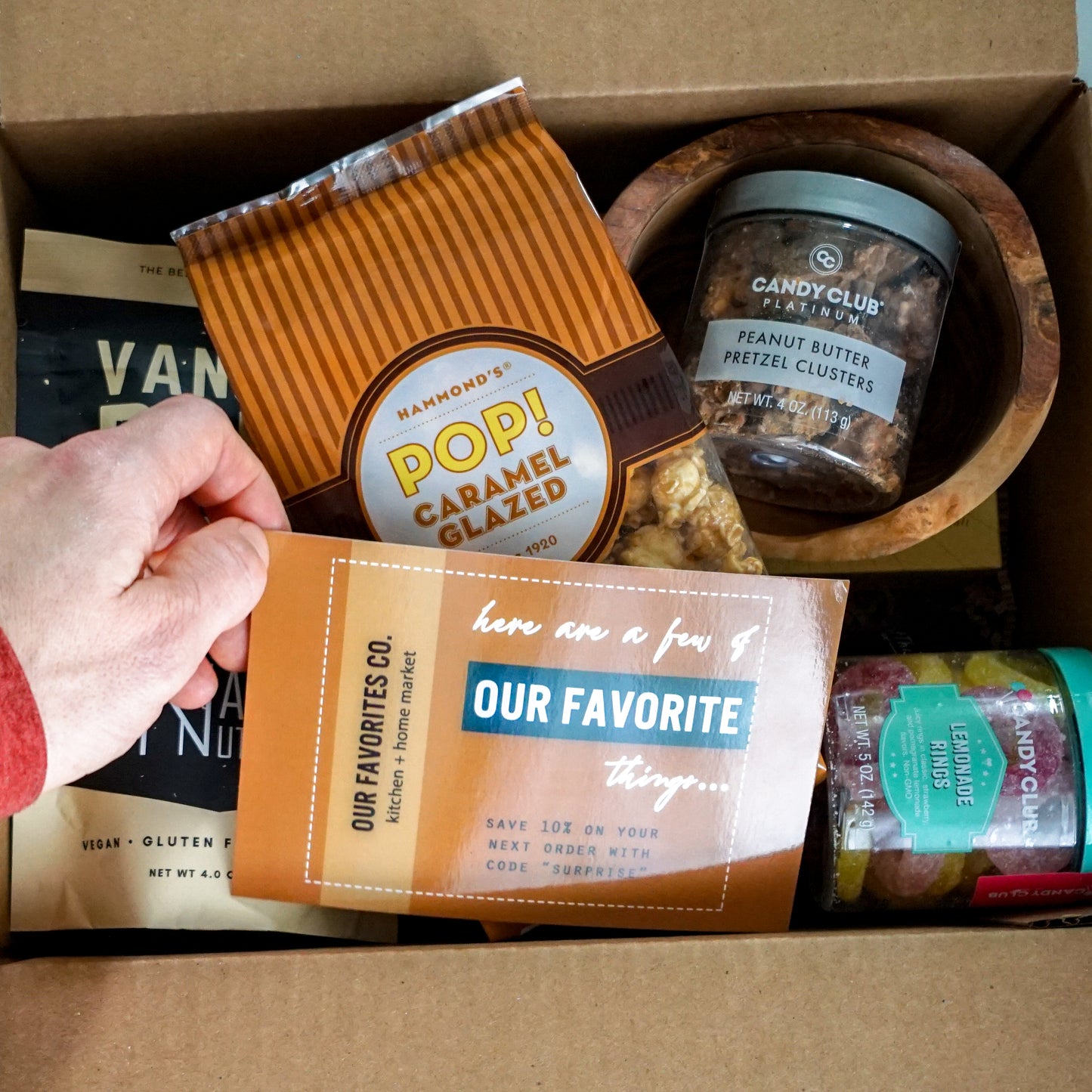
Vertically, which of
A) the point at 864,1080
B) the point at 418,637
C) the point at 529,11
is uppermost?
the point at 529,11

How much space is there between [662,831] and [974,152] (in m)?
0.66

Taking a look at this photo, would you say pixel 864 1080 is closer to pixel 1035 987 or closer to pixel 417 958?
pixel 1035 987

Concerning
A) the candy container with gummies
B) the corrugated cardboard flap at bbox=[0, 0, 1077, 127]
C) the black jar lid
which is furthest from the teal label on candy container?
the corrugated cardboard flap at bbox=[0, 0, 1077, 127]

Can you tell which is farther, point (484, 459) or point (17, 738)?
point (484, 459)

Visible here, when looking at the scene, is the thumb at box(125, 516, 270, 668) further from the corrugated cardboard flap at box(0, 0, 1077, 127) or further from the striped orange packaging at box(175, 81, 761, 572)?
the corrugated cardboard flap at box(0, 0, 1077, 127)

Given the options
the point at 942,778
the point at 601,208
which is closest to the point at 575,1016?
the point at 942,778

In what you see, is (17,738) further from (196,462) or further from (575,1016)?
(575,1016)

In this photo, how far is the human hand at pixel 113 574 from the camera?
20.8 inches

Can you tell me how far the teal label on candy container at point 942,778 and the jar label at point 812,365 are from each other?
9.6 inches

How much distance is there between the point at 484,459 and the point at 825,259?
311 mm

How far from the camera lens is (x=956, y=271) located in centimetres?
86

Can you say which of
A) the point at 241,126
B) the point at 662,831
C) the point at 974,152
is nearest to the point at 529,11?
the point at 241,126

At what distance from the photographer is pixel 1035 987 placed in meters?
0.63

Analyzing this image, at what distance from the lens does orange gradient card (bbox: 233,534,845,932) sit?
0.64 meters
